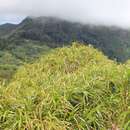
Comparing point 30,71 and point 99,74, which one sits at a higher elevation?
point 99,74

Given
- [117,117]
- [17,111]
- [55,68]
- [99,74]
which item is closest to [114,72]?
[99,74]

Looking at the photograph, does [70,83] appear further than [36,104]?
Yes

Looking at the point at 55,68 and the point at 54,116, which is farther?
the point at 55,68

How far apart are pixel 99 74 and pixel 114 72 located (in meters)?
0.50

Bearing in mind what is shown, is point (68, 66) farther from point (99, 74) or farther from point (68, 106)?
point (68, 106)

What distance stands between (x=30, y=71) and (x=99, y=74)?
654cm

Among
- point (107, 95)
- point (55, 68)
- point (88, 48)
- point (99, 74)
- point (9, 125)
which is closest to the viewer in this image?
Result: point (9, 125)

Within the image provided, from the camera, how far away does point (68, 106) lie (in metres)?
7.91

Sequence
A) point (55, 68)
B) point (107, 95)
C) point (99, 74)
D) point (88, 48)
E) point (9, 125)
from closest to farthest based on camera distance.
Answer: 1. point (9, 125)
2. point (107, 95)
3. point (99, 74)
4. point (55, 68)
5. point (88, 48)

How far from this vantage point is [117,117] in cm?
787

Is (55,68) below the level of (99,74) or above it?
below

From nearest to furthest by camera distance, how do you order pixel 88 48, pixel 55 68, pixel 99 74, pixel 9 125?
pixel 9 125
pixel 99 74
pixel 55 68
pixel 88 48

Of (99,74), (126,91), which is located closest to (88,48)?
(99,74)

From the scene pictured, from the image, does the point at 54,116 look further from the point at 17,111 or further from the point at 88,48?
the point at 88,48
